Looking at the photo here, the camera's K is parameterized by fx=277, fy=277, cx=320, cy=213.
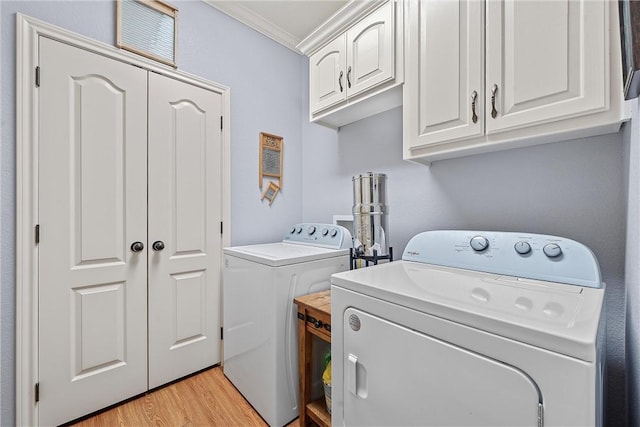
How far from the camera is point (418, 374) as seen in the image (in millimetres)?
800

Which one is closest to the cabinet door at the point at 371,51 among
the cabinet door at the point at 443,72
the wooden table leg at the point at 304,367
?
the cabinet door at the point at 443,72

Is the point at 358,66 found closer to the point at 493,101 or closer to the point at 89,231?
the point at 493,101

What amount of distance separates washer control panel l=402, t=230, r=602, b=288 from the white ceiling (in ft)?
6.25

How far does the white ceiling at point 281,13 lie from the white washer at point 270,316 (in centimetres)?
173

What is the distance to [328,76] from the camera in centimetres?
180

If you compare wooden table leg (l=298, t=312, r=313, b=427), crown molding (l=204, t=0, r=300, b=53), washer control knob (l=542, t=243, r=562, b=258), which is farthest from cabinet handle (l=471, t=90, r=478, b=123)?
crown molding (l=204, t=0, r=300, b=53)

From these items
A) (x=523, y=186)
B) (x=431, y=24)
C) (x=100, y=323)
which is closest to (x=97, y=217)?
(x=100, y=323)

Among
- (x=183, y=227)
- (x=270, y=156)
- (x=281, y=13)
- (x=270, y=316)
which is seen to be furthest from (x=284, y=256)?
(x=281, y=13)

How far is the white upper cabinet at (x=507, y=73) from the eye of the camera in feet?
2.86

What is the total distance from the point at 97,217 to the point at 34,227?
260 millimetres

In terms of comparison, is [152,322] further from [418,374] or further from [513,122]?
[513,122]

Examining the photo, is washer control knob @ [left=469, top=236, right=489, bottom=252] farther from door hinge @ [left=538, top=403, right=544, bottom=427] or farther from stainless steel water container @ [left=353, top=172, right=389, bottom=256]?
door hinge @ [left=538, top=403, right=544, bottom=427]

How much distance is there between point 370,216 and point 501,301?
79 centimetres

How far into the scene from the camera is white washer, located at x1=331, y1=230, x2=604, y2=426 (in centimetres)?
58
